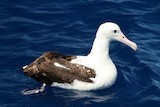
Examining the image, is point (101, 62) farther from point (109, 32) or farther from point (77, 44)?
point (77, 44)

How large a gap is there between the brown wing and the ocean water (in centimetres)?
31

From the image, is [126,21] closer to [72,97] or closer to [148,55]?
[148,55]

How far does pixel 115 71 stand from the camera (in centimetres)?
1230

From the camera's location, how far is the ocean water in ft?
38.8

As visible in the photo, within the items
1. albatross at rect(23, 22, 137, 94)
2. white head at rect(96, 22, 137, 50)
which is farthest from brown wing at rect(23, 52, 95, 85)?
white head at rect(96, 22, 137, 50)

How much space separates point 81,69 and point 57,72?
1.66 ft

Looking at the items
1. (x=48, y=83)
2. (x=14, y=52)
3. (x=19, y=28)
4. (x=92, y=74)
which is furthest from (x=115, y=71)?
(x=19, y=28)

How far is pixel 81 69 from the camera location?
11953 millimetres

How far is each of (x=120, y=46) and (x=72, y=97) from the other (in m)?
→ 2.82

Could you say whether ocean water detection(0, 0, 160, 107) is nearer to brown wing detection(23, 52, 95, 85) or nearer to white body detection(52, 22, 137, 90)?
white body detection(52, 22, 137, 90)

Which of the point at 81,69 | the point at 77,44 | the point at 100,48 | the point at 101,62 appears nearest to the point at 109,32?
the point at 100,48

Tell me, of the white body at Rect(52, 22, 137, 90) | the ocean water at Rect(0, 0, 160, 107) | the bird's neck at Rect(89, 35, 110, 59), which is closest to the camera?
the ocean water at Rect(0, 0, 160, 107)

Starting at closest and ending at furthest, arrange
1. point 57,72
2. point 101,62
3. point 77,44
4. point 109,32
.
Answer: point 57,72, point 109,32, point 101,62, point 77,44

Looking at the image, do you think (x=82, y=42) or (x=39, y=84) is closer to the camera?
(x=39, y=84)
